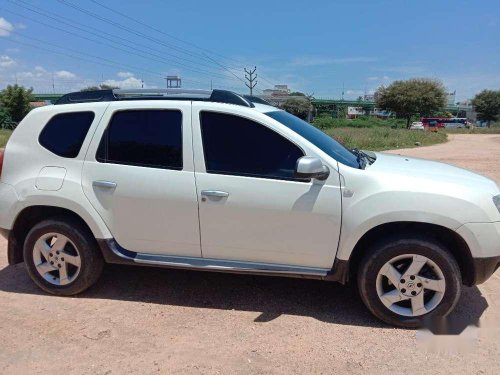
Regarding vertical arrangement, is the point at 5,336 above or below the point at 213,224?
below

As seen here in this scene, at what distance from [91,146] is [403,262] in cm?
279

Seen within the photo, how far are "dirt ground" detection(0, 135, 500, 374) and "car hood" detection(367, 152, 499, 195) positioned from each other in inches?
43.9

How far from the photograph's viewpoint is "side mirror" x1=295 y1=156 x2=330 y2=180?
10.8 feet

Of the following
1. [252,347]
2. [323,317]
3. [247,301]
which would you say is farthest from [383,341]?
[247,301]

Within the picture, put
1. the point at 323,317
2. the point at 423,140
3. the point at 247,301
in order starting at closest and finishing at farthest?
the point at 323,317 < the point at 247,301 < the point at 423,140

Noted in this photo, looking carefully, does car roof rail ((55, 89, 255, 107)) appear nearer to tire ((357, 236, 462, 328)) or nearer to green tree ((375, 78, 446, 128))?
tire ((357, 236, 462, 328))

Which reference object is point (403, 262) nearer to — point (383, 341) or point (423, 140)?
point (383, 341)

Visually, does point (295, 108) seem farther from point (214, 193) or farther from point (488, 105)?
point (488, 105)

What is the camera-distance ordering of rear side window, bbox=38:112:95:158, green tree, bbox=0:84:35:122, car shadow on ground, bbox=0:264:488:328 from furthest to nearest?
green tree, bbox=0:84:35:122 < rear side window, bbox=38:112:95:158 < car shadow on ground, bbox=0:264:488:328

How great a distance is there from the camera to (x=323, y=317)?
12.3 feet

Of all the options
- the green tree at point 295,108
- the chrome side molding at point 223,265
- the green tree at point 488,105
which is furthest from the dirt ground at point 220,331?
the green tree at point 488,105

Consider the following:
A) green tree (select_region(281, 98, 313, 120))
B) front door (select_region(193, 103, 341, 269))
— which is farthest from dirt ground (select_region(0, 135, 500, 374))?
green tree (select_region(281, 98, 313, 120))

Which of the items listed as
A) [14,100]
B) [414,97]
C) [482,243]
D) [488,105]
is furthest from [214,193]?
[488,105]

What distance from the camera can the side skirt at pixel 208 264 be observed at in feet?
11.8
